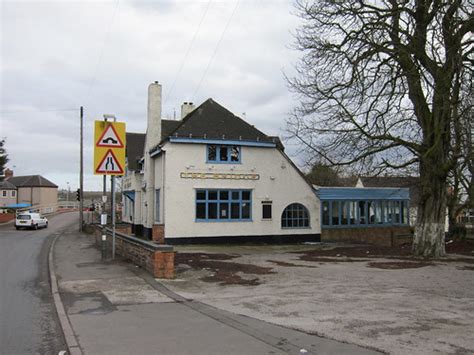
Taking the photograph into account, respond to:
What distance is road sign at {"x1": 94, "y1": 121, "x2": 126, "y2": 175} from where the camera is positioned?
48.8 ft

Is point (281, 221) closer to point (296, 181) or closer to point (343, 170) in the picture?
point (296, 181)

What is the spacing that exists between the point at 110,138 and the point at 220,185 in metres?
11.3

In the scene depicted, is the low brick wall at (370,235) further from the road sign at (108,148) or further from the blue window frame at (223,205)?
the road sign at (108,148)

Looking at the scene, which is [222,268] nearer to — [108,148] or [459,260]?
[108,148]

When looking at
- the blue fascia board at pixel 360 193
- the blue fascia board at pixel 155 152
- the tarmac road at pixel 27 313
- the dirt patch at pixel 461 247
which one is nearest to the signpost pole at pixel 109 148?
the tarmac road at pixel 27 313

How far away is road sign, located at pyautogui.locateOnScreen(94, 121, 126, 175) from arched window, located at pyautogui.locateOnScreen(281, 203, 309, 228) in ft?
46.6

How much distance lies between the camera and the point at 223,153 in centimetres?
2619

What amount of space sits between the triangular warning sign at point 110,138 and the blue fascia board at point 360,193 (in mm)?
15941

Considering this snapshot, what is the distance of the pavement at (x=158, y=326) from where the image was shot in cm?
612

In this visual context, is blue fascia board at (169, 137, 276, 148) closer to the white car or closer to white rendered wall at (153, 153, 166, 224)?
white rendered wall at (153, 153, 166, 224)

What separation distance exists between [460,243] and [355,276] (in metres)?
15.5

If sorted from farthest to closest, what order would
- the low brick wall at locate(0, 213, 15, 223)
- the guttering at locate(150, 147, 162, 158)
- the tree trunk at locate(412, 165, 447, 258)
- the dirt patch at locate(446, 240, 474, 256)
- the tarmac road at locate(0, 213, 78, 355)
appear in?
the low brick wall at locate(0, 213, 15, 223) → the guttering at locate(150, 147, 162, 158) → the dirt patch at locate(446, 240, 474, 256) → the tree trunk at locate(412, 165, 447, 258) → the tarmac road at locate(0, 213, 78, 355)

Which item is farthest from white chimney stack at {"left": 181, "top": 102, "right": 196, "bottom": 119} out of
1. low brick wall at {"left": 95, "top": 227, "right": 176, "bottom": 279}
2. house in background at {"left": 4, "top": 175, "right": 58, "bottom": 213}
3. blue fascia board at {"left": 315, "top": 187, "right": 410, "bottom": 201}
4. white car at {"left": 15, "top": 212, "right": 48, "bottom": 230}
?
house in background at {"left": 4, "top": 175, "right": 58, "bottom": 213}

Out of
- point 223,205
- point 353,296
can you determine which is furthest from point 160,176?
point 353,296
